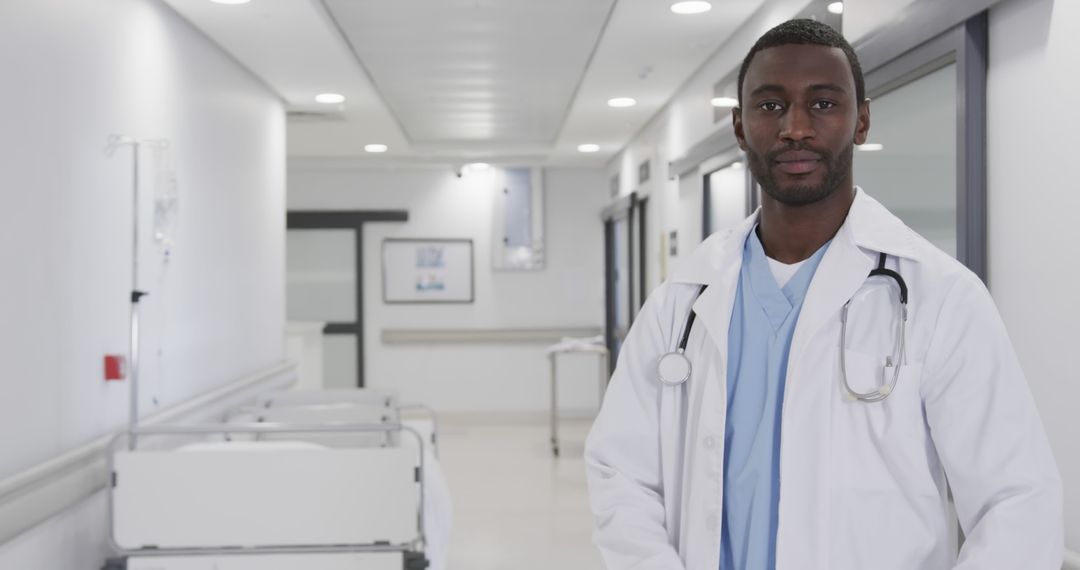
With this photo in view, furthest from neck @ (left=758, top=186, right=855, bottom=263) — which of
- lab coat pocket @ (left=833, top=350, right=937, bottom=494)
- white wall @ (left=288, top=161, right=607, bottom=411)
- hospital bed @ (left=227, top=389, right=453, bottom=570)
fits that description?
white wall @ (left=288, top=161, right=607, bottom=411)

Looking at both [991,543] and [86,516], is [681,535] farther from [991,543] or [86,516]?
[86,516]

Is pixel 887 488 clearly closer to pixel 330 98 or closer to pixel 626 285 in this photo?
pixel 330 98

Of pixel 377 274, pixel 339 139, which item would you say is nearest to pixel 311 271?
pixel 377 274

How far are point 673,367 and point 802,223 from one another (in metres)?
0.28

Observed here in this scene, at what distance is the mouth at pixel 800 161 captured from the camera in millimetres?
1400

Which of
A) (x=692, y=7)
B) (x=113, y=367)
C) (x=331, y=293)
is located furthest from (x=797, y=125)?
(x=331, y=293)

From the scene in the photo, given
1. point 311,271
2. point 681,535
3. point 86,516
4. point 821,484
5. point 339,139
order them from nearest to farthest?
point 821,484, point 681,535, point 86,516, point 339,139, point 311,271

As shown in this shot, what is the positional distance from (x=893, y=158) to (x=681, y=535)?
2.21 metres

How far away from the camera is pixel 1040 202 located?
2443mm

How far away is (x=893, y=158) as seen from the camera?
10.9ft

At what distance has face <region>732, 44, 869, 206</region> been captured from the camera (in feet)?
4.60

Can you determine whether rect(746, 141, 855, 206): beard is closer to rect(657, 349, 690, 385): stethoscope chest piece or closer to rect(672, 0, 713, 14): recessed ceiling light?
rect(657, 349, 690, 385): stethoscope chest piece

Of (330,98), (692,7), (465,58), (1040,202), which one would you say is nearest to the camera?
(1040,202)

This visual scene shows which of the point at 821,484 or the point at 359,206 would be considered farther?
the point at 359,206
